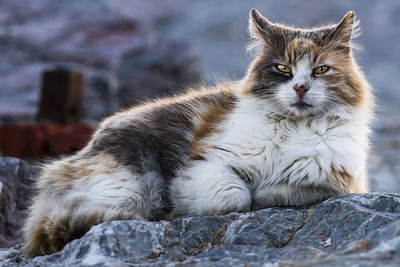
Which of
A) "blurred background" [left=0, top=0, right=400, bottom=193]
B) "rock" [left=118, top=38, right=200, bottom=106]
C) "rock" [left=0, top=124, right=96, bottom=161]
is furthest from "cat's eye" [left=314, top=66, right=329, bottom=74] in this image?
"rock" [left=118, top=38, right=200, bottom=106]

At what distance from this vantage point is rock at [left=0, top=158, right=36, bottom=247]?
3.91 meters

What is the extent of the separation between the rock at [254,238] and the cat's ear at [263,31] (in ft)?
3.49

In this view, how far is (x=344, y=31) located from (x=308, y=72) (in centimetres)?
45

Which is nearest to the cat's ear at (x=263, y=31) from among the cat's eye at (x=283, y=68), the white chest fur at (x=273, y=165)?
the cat's eye at (x=283, y=68)

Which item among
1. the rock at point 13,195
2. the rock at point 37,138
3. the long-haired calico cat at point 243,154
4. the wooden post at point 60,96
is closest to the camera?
the long-haired calico cat at point 243,154

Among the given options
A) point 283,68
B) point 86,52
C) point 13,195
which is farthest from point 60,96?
point 283,68

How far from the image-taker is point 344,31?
3.21 m

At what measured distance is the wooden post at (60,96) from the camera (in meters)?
7.00

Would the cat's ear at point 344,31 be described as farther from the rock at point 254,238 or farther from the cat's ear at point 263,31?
the rock at point 254,238

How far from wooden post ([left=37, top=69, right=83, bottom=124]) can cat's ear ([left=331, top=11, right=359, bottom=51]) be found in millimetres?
4511

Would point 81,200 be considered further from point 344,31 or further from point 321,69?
point 344,31

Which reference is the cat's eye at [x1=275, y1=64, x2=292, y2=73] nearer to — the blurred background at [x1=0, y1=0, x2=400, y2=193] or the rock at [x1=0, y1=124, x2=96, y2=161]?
the blurred background at [x1=0, y1=0, x2=400, y2=193]

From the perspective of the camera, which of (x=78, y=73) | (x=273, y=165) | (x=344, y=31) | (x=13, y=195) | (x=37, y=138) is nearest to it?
(x=273, y=165)

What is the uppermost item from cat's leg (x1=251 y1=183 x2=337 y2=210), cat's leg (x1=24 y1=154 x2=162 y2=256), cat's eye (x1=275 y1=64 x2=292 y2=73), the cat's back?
cat's eye (x1=275 y1=64 x2=292 y2=73)
